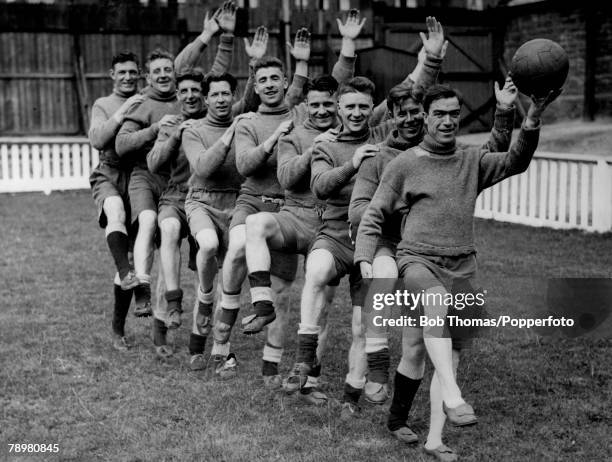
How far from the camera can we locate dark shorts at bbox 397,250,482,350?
5016 millimetres

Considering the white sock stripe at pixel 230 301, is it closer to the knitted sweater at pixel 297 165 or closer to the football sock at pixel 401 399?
the knitted sweater at pixel 297 165

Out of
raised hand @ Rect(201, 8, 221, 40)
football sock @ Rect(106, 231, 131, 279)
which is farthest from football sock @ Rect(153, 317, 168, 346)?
raised hand @ Rect(201, 8, 221, 40)

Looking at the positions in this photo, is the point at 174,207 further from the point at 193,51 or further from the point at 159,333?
the point at 193,51

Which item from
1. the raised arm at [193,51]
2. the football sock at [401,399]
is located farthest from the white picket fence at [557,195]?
the football sock at [401,399]

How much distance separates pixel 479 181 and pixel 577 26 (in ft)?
51.4

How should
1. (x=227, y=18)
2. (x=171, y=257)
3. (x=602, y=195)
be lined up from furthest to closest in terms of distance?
(x=602, y=195) → (x=227, y=18) → (x=171, y=257)

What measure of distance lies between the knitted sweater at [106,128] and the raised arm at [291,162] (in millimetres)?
1759

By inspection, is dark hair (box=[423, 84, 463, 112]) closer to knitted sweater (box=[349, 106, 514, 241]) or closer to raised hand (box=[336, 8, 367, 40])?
knitted sweater (box=[349, 106, 514, 241])

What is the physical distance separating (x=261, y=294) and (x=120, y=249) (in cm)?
177

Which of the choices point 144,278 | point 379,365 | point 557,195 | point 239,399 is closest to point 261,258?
point 239,399

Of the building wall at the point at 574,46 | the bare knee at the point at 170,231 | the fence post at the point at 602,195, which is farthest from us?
the building wall at the point at 574,46

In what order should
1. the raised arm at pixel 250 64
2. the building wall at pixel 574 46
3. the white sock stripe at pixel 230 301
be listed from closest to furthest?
the white sock stripe at pixel 230 301 → the raised arm at pixel 250 64 → the building wall at pixel 574 46

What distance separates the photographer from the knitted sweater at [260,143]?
656 centimetres

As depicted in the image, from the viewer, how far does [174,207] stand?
286 inches
